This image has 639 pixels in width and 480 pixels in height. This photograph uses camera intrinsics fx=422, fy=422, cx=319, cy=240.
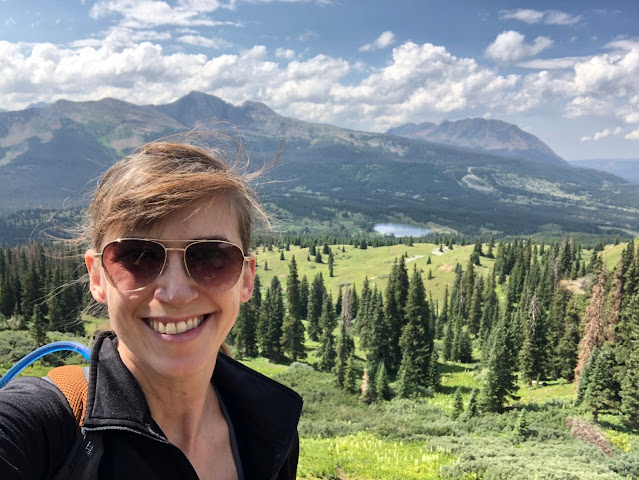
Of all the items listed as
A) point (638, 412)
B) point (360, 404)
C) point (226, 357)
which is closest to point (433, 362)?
point (360, 404)

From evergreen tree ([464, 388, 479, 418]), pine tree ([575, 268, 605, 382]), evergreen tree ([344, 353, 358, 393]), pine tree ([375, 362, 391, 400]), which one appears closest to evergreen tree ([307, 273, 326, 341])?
evergreen tree ([344, 353, 358, 393])

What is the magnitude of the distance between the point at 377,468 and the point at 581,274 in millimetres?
113043

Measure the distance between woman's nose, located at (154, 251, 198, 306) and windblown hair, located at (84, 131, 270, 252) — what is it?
0.27 meters

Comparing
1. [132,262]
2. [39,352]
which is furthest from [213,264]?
[39,352]

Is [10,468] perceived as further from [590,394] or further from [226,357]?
[590,394]

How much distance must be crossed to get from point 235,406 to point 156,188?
200cm

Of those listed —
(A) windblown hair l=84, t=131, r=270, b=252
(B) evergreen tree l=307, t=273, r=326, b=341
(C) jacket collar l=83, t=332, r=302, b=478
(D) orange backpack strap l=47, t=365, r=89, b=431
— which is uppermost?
(A) windblown hair l=84, t=131, r=270, b=252

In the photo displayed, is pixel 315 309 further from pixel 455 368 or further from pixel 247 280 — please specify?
pixel 247 280

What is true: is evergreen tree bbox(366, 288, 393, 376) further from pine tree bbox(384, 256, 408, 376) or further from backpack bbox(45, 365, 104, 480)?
backpack bbox(45, 365, 104, 480)

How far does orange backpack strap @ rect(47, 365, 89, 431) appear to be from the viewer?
7.03ft

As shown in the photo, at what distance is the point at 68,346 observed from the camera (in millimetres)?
3438

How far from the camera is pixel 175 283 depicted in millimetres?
2559

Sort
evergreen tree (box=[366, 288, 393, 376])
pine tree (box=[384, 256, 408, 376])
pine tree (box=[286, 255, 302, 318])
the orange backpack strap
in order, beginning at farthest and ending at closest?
pine tree (box=[286, 255, 302, 318]) < pine tree (box=[384, 256, 408, 376]) < evergreen tree (box=[366, 288, 393, 376]) < the orange backpack strap

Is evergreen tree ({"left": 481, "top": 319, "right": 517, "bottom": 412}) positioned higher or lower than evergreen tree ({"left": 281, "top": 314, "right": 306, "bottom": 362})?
higher
